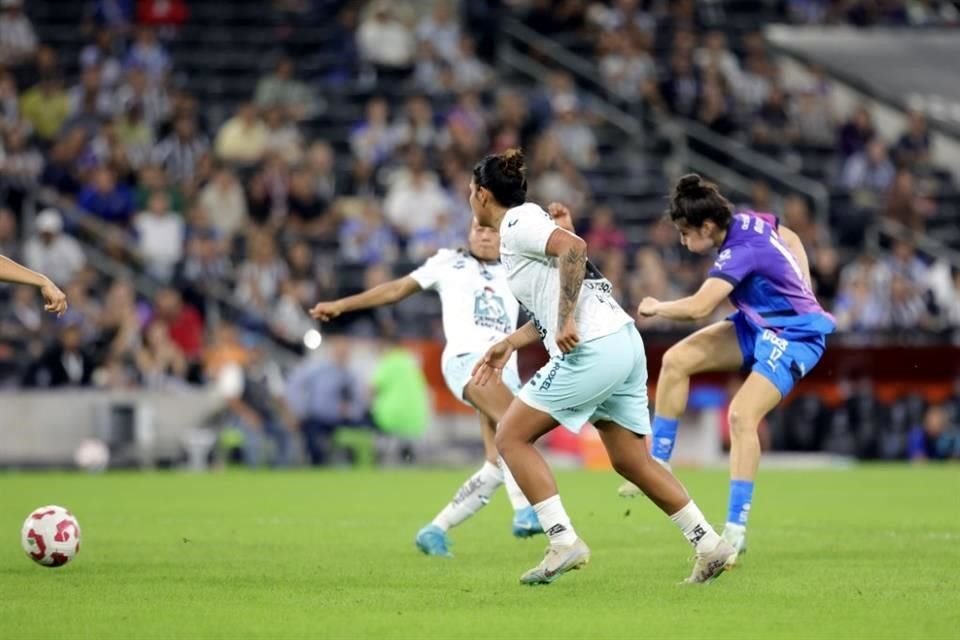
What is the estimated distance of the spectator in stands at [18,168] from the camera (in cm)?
2783

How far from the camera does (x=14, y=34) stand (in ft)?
103

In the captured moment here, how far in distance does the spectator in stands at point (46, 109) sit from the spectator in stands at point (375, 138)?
4547mm

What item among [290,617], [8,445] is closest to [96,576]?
[290,617]

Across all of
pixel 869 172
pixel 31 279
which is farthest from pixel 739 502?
pixel 869 172

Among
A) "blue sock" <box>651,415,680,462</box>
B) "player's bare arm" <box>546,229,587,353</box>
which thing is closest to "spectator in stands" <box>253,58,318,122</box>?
"blue sock" <box>651,415,680,462</box>

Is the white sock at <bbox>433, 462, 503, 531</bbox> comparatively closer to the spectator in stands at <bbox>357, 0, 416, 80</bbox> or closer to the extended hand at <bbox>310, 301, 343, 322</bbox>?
the extended hand at <bbox>310, 301, 343, 322</bbox>

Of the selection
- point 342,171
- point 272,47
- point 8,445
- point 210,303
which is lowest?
point 8,445

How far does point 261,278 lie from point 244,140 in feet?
11.0

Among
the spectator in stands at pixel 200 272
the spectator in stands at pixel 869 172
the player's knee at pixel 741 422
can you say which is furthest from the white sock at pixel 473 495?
the spectator in stands at pixel 869 172

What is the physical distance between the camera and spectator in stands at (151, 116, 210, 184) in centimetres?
2928

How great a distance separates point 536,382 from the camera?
→ 10859mm

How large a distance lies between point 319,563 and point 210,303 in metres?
15.0

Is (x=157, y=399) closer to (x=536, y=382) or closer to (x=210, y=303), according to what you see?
(x=210, y=303)

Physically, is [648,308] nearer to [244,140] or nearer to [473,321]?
[473,321]
